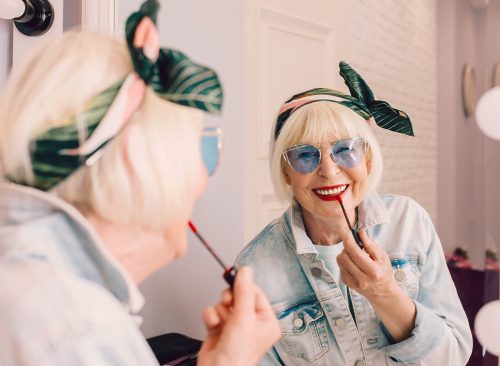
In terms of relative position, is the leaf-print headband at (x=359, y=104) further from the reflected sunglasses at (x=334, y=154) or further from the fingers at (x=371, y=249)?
the fingers at (x=371, y=249)

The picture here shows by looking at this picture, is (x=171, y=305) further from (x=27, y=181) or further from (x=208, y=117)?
(x=27, y=181)

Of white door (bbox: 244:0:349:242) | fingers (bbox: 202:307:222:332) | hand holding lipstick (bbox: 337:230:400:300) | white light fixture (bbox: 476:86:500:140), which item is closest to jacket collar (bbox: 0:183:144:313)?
fingers (bbox: 202:307:222:332)

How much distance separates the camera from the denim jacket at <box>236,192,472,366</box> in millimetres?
936

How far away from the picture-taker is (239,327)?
54 cm

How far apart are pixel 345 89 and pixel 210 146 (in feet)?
2.28

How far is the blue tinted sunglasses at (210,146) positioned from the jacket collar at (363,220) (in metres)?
0.39

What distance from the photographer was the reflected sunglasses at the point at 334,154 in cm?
91

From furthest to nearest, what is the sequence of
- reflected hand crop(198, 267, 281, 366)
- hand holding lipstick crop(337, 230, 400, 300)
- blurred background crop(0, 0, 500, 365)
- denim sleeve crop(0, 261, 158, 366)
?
blurred background crop(0, 0, 500, 365) → hand holding lipstick crop(337, 230, 400, 300) → reflected hand crop(198, 267, 281, 366) → denim sleeve crop(0, 261, 158, 366)

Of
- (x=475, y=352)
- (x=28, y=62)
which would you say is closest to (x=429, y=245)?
(x=475, y=352)

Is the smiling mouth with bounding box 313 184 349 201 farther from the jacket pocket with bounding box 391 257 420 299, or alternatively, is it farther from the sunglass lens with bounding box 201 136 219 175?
the sunglass lens with bounding box 201 136 219 175

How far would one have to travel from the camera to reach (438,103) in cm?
123

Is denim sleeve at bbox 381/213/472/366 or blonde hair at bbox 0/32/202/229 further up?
blonde hair at bbox 0/32/202/229

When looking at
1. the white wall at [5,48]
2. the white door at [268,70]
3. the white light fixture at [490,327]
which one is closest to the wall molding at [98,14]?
the white wall at [5,48]

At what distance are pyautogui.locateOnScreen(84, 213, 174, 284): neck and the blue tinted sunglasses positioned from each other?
0.36ft
